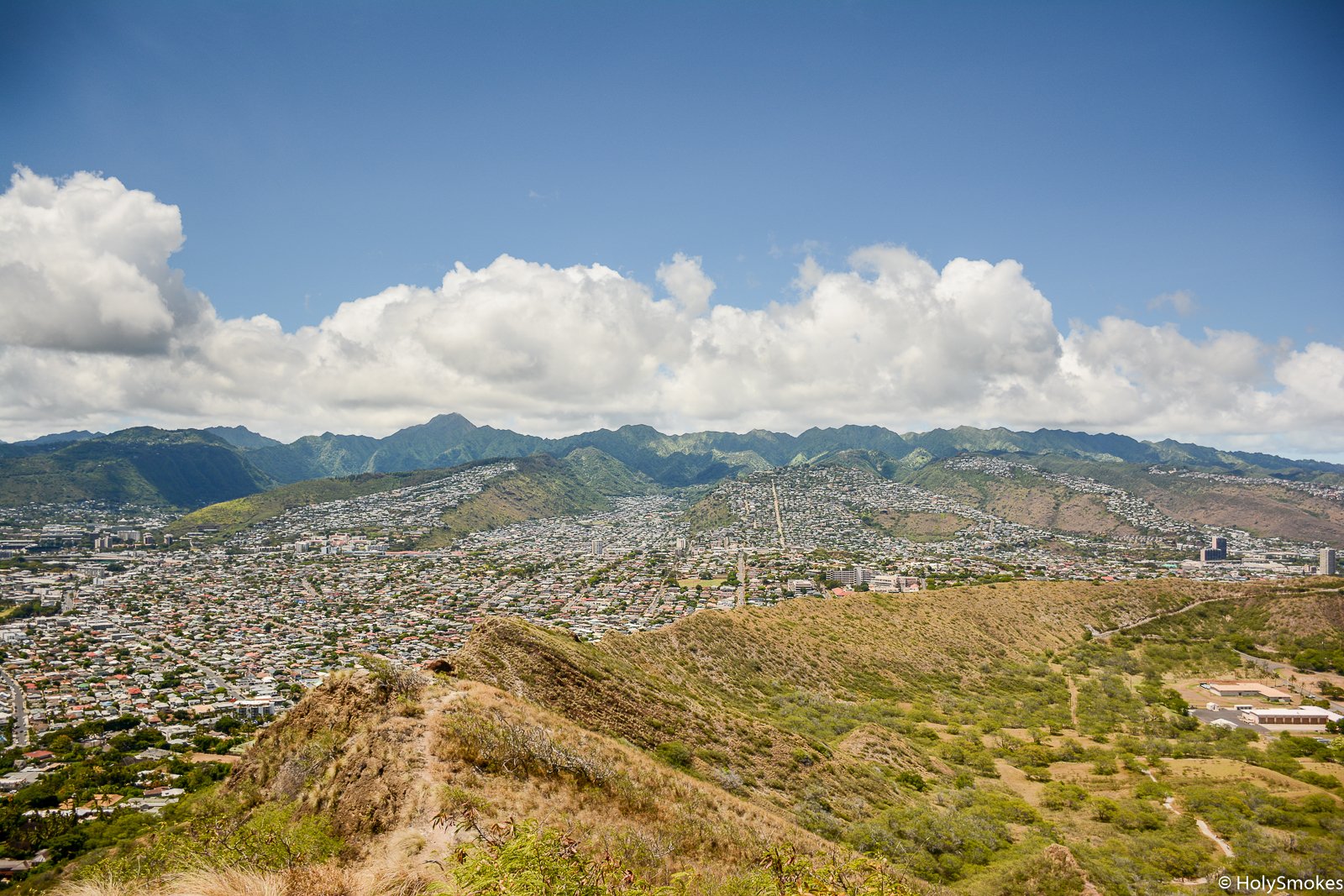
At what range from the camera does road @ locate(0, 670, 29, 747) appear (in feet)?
112

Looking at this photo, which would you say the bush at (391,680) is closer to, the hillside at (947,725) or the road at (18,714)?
the hillside at (947,725)

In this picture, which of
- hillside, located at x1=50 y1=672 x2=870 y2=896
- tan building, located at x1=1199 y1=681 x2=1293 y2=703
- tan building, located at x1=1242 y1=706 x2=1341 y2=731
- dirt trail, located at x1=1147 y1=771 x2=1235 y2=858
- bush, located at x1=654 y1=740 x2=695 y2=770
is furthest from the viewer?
tan building, located at x1=1199 y1=681 x2=1293 y2=703

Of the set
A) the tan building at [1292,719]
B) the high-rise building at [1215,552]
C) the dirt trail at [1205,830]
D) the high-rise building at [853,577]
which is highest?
the dirt trail at [1205,830]

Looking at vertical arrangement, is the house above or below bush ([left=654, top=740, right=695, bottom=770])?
below

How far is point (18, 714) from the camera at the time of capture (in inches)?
1512

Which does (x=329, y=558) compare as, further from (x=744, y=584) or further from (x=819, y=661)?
(x=819, y=661)

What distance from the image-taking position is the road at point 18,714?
3428 cm

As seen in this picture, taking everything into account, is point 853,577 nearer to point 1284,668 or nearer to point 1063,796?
point 1284,668

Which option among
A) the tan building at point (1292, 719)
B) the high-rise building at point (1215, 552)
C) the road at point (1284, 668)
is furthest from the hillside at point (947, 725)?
the high-rise building at point (1215, 552)

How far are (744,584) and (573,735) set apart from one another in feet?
260

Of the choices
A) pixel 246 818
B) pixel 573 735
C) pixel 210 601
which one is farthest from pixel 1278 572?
pixel 210 601

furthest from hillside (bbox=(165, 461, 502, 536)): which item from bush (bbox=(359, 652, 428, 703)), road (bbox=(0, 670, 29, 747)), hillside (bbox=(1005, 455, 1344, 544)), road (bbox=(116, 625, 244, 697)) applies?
hillside (bbox=(1005, 455, 1344, 544))

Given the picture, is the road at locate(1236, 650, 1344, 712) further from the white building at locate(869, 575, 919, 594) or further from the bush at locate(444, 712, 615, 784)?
the bush at locate(444, 712, 615, 784)

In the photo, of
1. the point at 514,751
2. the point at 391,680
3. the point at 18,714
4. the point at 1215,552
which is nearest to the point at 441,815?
the point at 514,751
